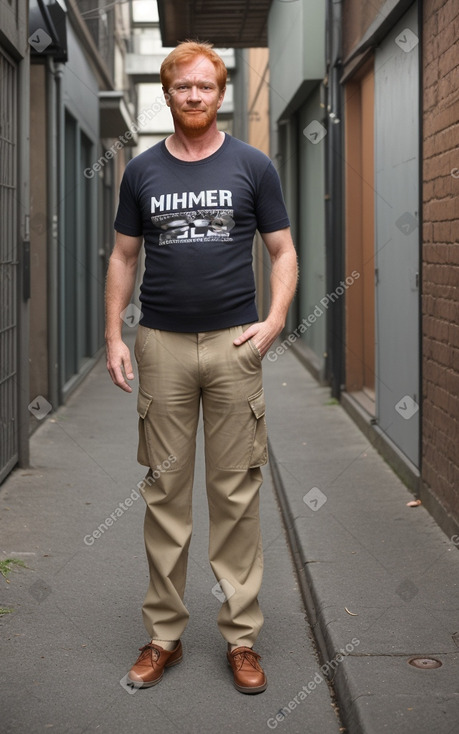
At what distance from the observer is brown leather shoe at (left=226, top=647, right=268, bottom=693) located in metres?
3.75

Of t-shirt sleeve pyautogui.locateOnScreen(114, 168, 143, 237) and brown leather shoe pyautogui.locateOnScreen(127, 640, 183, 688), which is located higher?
t-shirt sleeve pyautogui.locateOnScreen(114, 168, 143, 237)

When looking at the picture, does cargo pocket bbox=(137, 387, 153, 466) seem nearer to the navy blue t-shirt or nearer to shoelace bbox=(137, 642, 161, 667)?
the navy blue t-shirt

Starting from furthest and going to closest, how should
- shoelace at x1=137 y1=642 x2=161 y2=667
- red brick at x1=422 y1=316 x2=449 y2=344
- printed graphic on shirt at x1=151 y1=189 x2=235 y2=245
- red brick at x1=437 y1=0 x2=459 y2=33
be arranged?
red brick at x1=422 y1=316 x2=449 y2=344 < red brick at x1=437 y1=0 x2=459 y2=33 < shoelace at x1=137 y1=642 x2=161 y2=667 < printed graphic on shirt at x1=151 y1=189 x2=235 y2=245

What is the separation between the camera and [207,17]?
13.8 m

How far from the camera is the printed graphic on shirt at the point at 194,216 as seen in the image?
3635 mm

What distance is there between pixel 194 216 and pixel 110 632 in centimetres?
172

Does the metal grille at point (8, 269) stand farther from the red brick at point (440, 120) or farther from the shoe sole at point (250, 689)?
the shoe sole at point (250, 689)

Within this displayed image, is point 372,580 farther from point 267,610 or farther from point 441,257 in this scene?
point 441,257

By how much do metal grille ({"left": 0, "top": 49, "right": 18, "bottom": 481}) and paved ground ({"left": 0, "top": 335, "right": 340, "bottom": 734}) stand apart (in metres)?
0.31

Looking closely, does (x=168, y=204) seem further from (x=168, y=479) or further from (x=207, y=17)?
(x=207, y=17)

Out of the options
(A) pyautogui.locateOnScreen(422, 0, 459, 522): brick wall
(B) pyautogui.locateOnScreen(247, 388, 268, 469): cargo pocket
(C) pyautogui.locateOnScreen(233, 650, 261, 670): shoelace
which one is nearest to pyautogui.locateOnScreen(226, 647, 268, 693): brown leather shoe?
(C) pyautogui.locateOnScreen(233, 650, 261, 670): shoelace

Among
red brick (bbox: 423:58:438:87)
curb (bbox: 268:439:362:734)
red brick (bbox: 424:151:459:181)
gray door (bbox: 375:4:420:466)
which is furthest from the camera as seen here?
gray door (bbox: 375:4:420:466)

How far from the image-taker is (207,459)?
152 inches

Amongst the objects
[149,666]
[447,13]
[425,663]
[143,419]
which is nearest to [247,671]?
[149,666]
